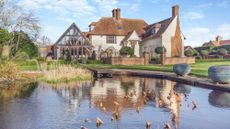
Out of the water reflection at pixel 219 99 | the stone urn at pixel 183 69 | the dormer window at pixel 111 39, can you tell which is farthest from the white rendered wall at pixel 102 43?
the water reflection at pixel 219 99

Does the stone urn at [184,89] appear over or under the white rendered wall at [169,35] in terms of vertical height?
under

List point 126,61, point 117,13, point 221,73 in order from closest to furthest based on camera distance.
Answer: point 221,73
point 126,61
point 117,13

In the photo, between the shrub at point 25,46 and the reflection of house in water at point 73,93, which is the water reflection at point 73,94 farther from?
the shrub at point 25,46

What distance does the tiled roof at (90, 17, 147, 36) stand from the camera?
227 ft

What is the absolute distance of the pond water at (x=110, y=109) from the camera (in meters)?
13.0

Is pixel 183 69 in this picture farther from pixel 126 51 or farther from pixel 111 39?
pixel 111 39

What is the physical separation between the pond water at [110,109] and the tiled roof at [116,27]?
152ft

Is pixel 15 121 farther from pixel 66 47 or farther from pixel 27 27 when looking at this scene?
pixel 66 47

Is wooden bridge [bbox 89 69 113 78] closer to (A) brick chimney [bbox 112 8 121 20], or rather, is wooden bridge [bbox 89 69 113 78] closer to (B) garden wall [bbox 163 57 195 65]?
(B) garden wall [bbox 163 57 195 65]

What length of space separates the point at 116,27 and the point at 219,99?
173 ft

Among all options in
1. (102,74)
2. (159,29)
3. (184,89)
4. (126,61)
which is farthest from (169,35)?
(184,89)

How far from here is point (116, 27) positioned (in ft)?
231

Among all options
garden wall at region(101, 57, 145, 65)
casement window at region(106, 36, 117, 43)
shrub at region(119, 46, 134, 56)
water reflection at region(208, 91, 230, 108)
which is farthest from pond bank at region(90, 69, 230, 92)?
casement window at region(106, 36, 117, 43)

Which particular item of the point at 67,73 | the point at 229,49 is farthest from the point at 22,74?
the point at 229,49
